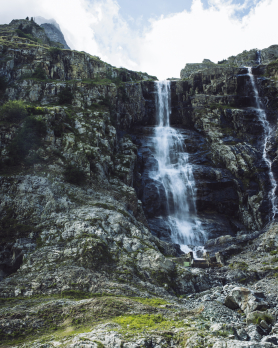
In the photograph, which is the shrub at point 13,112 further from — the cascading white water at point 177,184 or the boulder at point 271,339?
the boulder at point 271,339

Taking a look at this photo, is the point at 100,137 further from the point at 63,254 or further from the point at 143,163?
the point at 63,254

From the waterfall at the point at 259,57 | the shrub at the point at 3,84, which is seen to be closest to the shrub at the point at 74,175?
the shrub at the point at 3,84

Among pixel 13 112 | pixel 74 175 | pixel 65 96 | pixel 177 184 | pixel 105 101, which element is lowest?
pixel 177 184

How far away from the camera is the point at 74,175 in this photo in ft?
103

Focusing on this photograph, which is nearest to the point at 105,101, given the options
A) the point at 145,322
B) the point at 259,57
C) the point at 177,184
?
the point at 177,184

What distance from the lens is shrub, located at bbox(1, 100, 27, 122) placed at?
33781 millimetres

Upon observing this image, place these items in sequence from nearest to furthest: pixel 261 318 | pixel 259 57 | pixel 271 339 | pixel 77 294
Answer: pixel 271 339 < pixel 261 318 < pixel 77 294 < pixel 259 57

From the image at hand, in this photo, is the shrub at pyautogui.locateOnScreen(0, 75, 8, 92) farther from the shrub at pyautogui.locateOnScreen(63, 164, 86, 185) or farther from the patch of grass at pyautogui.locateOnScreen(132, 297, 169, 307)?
the patch of grass at pyautogui.locateOnScreen(132, 297, 169, 307)

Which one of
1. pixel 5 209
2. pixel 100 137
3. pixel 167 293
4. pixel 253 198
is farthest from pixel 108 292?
pixel 253 198

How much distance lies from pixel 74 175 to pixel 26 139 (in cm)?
809

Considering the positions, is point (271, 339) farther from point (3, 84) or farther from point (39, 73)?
point (39, 73)

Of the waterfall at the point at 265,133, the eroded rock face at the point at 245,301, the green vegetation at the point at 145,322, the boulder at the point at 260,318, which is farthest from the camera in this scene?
the waterfall at the point at 265,133

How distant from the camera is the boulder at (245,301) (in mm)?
14449

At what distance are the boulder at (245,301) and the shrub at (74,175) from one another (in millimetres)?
21928
